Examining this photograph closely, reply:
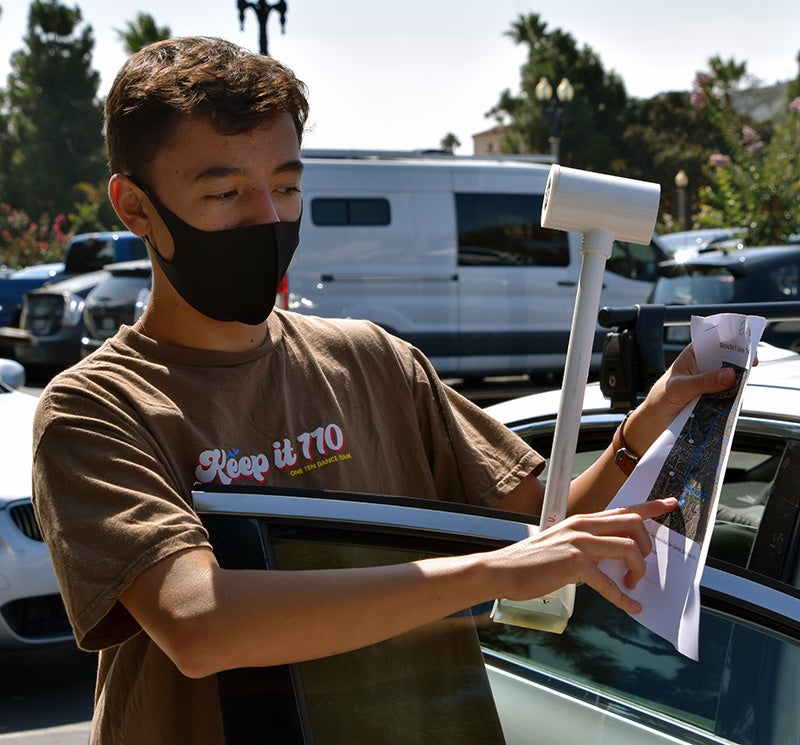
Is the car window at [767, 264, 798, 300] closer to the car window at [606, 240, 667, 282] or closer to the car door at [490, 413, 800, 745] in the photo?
the car window at [606, 240, 667, 282]

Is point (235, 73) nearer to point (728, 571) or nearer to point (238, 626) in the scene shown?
point (238, 626)

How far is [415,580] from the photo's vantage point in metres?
1.19

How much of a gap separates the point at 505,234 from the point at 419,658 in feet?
30.9

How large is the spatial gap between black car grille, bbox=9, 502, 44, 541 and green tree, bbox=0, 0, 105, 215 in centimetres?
4772

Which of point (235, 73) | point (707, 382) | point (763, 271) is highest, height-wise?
point (235, 73)

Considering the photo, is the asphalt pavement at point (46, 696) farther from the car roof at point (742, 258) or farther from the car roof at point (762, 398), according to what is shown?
the car roof at point (742, 258)

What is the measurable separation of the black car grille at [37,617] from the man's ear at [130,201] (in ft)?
10.2

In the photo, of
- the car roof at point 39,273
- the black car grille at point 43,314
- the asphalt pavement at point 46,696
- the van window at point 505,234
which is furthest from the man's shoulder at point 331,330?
the car roof at point 39,273

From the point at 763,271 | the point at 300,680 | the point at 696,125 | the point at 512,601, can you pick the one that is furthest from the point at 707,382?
the point at 696,125

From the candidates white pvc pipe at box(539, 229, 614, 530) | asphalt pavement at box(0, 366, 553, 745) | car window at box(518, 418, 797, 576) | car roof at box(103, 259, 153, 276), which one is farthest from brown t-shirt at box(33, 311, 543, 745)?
car roof at box(103, 259, 153, 276)

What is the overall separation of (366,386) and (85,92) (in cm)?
5372

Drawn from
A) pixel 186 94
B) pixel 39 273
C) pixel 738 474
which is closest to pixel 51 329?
pixel 39 273

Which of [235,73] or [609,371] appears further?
[609,371]

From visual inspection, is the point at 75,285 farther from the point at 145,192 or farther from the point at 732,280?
the point at 145,192
